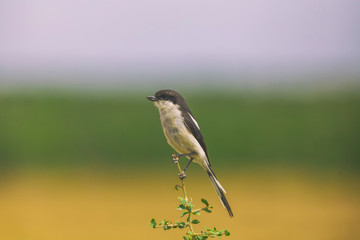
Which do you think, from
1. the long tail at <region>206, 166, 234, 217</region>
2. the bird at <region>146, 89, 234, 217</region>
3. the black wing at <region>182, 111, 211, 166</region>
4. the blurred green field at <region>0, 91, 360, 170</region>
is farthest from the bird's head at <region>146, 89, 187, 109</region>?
the blurred green field at <region>0, 91, 360, 170</region>

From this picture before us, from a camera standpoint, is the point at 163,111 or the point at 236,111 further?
the point at 236,111

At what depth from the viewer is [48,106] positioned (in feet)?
83.4

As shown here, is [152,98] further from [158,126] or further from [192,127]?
[158,126]

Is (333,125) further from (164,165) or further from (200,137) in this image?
(200,137)

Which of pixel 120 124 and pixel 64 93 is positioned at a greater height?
pixel 64 93

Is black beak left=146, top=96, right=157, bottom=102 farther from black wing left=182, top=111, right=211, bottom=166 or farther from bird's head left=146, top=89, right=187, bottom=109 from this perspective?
black wing left=182, top=111, right=211, bottom=166

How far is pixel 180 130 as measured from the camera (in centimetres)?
430

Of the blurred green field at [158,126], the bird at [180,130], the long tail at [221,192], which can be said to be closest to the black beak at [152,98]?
the bird at [180,130]

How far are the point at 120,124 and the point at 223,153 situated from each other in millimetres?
5621

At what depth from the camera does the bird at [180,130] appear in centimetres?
431

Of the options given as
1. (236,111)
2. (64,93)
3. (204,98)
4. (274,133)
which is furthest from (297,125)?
(64,93)

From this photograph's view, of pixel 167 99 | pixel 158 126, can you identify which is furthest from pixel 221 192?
pixel 158 126

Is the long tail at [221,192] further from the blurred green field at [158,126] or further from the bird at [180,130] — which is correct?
the blurred green field at [158,126]

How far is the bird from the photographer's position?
14.1ft
